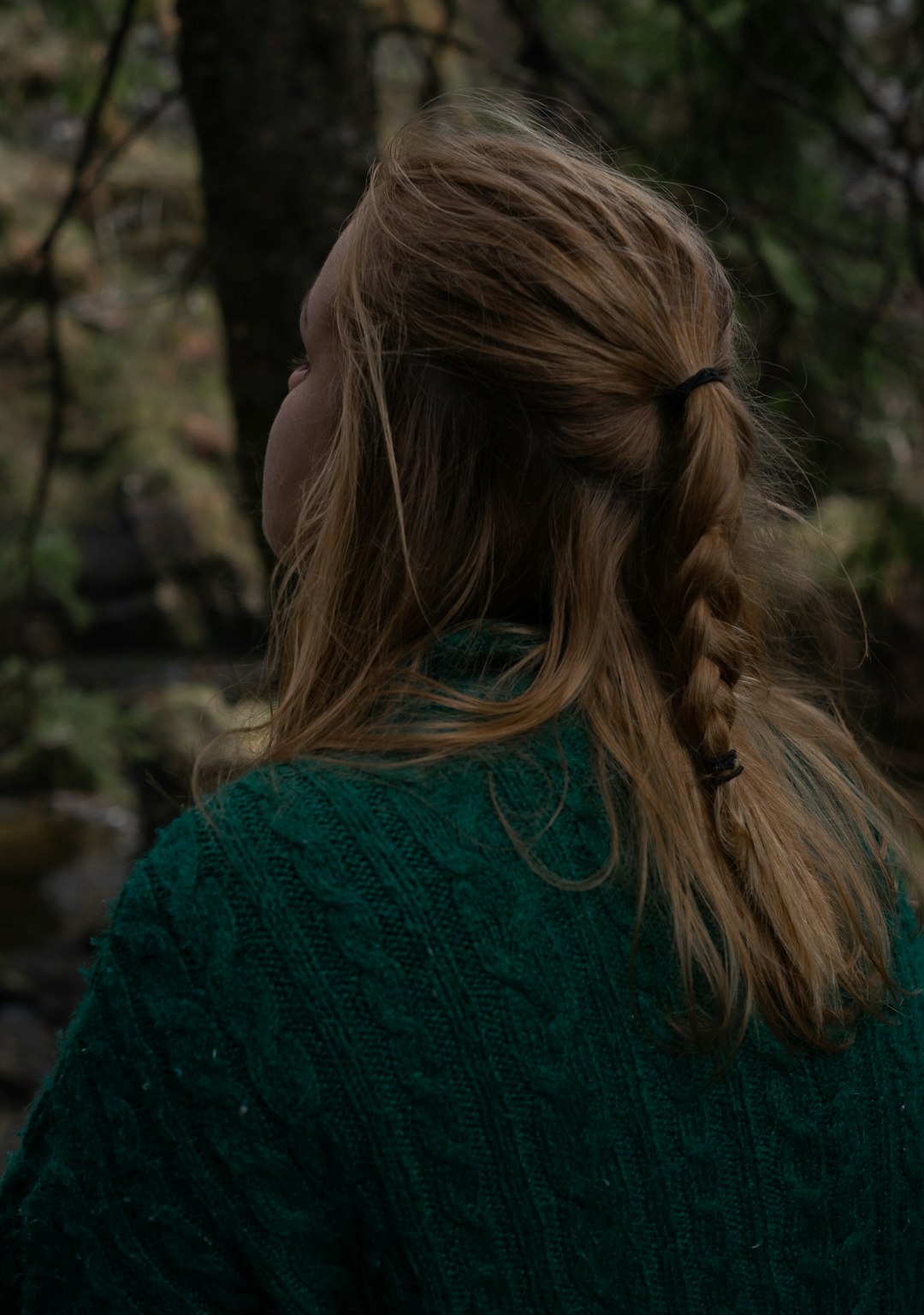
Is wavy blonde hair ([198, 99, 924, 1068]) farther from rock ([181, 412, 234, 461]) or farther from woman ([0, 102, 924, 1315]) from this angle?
rock ([181, 412, 234, 461])

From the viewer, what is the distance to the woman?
3.58 ft

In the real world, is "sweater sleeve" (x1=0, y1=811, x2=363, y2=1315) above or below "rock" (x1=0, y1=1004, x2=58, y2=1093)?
above

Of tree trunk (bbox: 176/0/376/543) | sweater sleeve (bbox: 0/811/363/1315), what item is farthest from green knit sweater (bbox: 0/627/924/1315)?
tree trunk (bbox: 176/0/376/543)

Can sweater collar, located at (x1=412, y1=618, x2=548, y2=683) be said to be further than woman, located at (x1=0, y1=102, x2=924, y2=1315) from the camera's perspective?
Yes

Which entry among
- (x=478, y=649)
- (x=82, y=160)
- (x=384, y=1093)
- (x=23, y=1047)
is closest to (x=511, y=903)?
(x=384, y=1093)

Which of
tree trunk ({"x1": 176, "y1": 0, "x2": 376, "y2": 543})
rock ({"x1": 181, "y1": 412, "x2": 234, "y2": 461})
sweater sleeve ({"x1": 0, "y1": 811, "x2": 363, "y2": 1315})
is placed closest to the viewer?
sweater sleeve ({"x1": 0, "y1": 811, "x2": 363, "y2": 1315})

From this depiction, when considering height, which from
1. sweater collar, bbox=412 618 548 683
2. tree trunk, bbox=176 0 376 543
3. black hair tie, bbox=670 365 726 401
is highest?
tree trunk, bbox=176 0 376 543

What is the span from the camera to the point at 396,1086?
3.57 feet

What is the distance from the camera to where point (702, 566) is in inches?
50.1

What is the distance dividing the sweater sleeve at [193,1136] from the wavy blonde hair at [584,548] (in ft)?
0.70

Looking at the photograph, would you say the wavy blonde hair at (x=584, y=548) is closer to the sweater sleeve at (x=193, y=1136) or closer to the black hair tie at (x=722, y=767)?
the black hair tie at (x=722, y=767)

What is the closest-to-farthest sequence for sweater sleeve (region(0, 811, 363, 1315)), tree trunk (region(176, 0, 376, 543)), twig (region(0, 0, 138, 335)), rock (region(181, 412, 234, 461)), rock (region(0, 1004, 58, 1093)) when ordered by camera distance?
sweater sleeve (region(0, 811, 363, 1315))
tree trunk (region(176, 0, 376, 543))
twig (region(0, 0, 138, 335))
rock (region(0, 1004, 58, 1093))
rock (region(181, 412, 234, 461))

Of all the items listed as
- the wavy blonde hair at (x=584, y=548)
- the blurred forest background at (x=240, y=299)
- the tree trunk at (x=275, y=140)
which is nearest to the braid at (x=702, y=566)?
the wavy blonde hair at (x=584, y=548)

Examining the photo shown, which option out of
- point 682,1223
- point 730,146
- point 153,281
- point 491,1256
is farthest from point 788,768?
point 153,281
